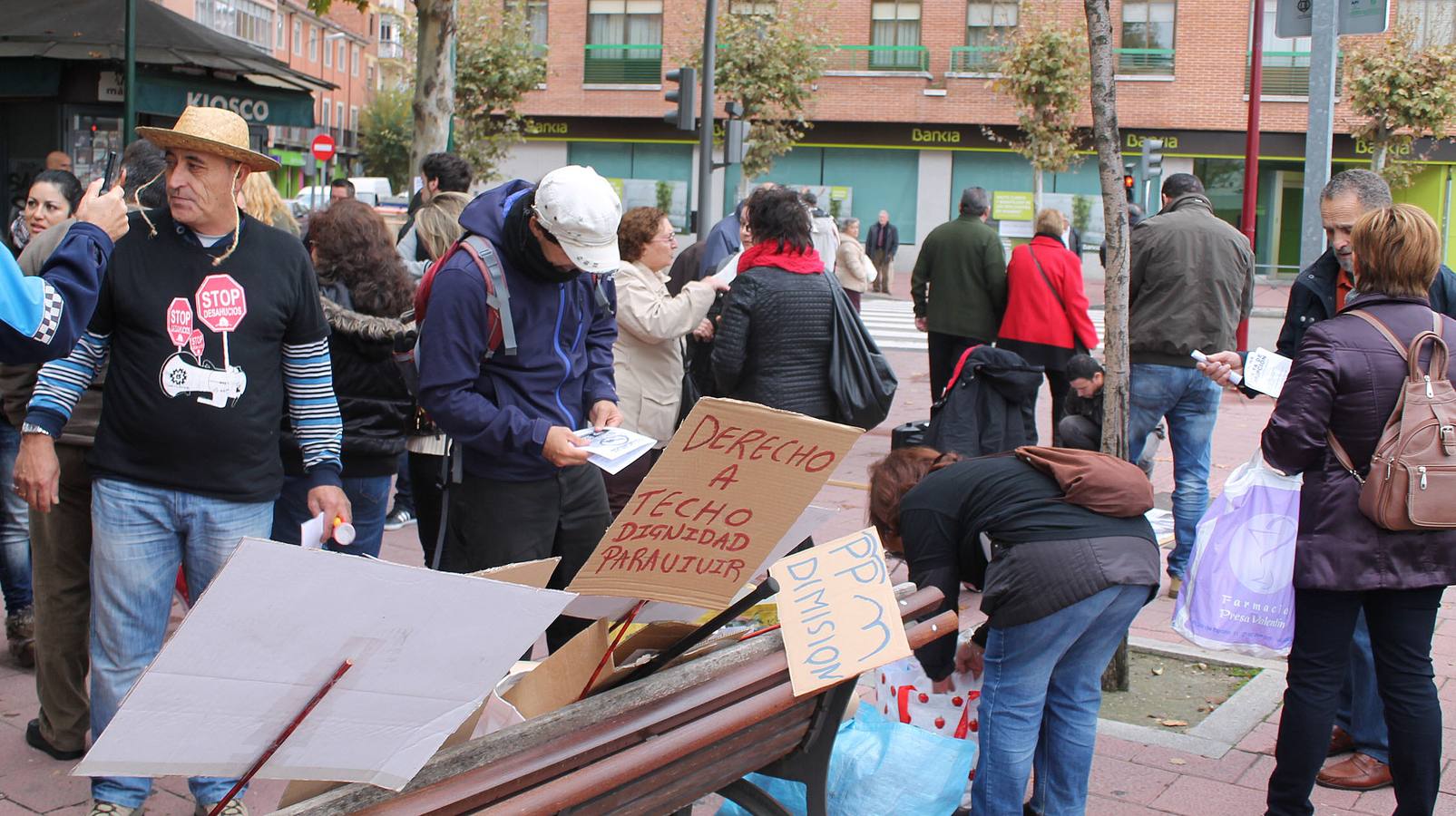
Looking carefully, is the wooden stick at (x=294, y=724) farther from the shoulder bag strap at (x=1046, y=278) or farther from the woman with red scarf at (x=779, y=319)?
the shoulder bag strap at (x=1046, y=278)

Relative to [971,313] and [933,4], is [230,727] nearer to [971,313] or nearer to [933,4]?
[971,313]

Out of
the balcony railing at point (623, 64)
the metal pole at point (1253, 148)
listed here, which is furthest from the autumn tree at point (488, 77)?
the metal pole at point (1253, 148)

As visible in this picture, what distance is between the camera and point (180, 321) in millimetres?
3432

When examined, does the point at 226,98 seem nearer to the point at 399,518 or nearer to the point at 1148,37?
the point at 399,518

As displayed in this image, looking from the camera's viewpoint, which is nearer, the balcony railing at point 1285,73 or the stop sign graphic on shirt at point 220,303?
the stop sign graphic on shirt at point 220,303

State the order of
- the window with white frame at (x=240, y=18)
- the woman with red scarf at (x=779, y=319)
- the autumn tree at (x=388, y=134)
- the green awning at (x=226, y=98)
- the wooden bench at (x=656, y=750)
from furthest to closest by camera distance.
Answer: the autumn tree at (x=388, y=134)
the window with white frame at (x=240, y=18)
the green awning at (x=226, y=98)
the woman with red scarf at (x=779, y=319)
the wooden bench at (x=656, y=750)

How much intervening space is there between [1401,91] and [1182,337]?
2406 centimetres

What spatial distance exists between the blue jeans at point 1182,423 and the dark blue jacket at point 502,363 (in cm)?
342

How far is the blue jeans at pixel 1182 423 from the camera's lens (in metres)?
6.58

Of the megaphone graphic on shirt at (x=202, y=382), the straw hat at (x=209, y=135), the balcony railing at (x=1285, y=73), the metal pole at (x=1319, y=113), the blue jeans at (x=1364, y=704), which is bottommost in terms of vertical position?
the blue jeans at (x=1364, y=704)

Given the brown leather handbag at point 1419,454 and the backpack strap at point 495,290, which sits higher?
the backpack strap at point 495,290

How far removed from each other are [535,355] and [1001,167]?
34.3 metres

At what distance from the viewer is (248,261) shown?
355 centimetres

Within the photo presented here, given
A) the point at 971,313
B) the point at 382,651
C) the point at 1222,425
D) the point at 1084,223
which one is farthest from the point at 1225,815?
the point at 1084,223
